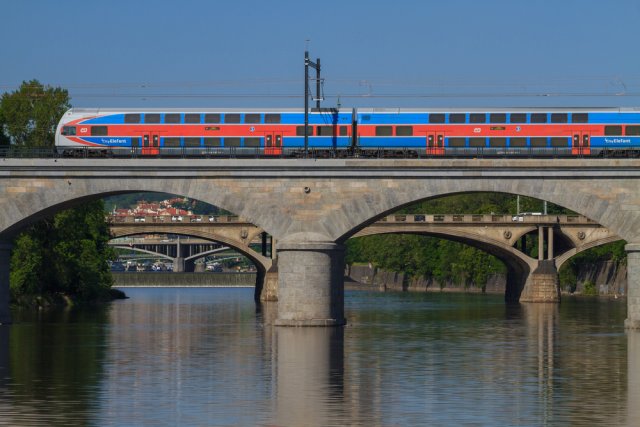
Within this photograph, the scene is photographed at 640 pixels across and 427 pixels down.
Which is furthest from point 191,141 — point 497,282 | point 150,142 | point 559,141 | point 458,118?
point 497,282

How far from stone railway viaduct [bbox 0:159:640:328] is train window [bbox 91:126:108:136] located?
7.17m

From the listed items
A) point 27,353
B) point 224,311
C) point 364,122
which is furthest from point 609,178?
point 224,311

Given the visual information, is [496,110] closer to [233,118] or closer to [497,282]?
[233,118]

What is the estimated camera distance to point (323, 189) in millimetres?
68312

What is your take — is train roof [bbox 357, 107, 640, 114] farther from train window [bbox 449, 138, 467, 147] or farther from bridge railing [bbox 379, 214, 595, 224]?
bridge railing [bbox 379, 214, 595, 224]

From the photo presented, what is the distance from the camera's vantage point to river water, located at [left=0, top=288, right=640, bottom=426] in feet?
119

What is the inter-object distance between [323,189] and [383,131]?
870 cm

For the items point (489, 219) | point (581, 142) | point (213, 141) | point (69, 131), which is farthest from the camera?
point (489, 219)

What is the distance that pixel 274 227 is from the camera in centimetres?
6862

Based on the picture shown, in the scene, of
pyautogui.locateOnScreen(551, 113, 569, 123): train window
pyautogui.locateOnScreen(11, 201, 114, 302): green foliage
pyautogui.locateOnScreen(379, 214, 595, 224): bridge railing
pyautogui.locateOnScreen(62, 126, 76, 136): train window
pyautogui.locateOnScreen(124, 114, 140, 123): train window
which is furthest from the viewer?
pyautogui.locateOnScreen(379, 214, 595, 224): bridge railing

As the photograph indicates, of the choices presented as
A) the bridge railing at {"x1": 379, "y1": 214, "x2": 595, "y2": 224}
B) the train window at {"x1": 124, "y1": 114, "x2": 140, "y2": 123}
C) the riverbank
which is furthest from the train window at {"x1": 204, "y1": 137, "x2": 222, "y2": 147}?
the riverbank

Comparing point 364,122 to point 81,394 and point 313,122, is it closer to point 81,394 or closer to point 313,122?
point 313,122

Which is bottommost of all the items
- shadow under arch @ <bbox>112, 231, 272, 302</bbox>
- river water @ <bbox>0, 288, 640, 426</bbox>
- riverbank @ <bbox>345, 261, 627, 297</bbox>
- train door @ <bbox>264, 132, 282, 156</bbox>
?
river water @ <bbox>0, 288, 640, 426</bbox>

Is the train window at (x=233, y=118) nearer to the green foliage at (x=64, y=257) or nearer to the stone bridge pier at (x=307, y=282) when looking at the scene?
the stone bridge pier at (x=307, y=282)
